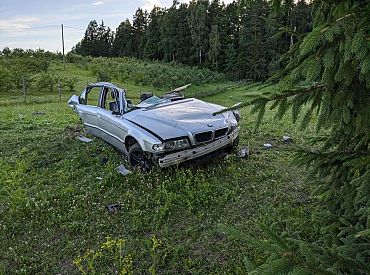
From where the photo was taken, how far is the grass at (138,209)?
4.16 meters

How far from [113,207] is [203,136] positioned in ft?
5.93

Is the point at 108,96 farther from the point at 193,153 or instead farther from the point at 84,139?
the point at 193,153

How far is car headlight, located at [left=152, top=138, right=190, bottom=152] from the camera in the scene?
5715 millimetres

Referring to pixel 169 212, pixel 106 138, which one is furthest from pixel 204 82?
pixel 169 212

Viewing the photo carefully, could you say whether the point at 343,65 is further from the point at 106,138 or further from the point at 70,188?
the point at 106,138

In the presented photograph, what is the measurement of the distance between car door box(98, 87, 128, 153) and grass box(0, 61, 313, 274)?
401 millimetres

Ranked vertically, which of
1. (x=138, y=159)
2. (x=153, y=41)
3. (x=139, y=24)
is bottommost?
(x=138, y=159)

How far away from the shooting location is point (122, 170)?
253 inches

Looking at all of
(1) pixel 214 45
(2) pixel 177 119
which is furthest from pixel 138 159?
(1) pixel 214 45

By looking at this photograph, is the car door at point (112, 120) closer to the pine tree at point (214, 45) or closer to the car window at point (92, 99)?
the car window at point (92, 99)

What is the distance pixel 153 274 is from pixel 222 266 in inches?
28.8

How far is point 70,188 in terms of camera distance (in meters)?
6.02

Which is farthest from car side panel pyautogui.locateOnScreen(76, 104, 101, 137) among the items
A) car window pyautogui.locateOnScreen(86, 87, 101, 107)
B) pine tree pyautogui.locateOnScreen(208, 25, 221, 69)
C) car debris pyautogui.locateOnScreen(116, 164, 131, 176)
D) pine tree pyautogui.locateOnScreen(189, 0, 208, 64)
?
pine tree pyautogui.locateOnScreen(189, 0, 208, 64)

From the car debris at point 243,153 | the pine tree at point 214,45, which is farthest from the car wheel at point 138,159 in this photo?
the pine tree at point 214,45
